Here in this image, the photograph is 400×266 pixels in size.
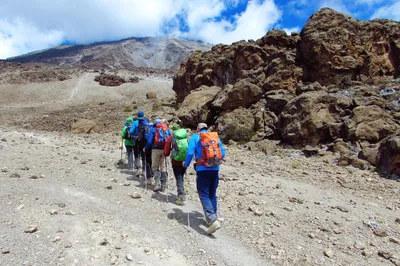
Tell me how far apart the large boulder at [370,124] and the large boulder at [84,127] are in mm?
18874

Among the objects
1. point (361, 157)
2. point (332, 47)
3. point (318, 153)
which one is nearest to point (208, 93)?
point (332, 47)

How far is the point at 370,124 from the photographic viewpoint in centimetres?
1320

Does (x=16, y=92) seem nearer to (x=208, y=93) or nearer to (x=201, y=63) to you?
(x=201, y=63)

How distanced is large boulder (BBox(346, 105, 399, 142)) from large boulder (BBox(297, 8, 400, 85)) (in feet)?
17.7

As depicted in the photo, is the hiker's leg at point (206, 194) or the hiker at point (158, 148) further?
the hiker at point (158, 148)

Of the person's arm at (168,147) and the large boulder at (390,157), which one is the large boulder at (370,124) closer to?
the large boulder at (390,157)

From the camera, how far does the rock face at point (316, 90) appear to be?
1412 cm

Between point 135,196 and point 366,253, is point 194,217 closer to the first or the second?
point 135,196

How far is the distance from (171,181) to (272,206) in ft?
11.8

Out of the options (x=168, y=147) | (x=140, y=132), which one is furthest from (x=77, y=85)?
(x=168, y=147)

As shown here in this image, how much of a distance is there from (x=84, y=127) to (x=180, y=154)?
63.5 ft

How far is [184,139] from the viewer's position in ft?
22.8

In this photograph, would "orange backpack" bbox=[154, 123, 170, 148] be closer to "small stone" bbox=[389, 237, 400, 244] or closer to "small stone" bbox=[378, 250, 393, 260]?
"small stone" bbox=[378, 250, 393, 260]

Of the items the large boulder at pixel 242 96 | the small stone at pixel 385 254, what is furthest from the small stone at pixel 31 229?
the large boulder at pixel 242 96
